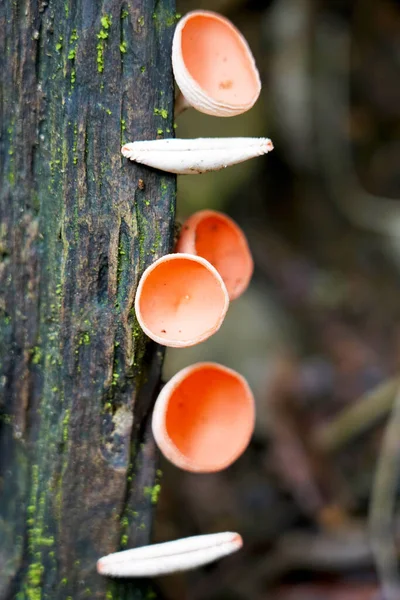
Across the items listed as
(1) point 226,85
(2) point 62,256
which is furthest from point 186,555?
(1) point 226,85

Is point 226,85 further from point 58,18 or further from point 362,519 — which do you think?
point 362,519

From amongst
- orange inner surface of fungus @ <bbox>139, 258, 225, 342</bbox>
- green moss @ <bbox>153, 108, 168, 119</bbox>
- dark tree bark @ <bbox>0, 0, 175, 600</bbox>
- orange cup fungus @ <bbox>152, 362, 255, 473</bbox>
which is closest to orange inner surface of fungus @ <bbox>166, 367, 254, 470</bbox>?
orange cup fungus @ <bbox>152, 362, 255, 473</bbox>

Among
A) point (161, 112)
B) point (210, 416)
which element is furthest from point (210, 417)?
point (161, 112)

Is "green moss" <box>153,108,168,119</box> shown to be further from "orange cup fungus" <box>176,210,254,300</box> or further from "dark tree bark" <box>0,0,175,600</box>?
"orange cup fungus" <box>176,210,254,300</box>

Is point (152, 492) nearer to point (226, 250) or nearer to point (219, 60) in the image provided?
point (226, 250)

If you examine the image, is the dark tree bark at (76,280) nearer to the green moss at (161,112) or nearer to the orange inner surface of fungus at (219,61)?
the green moss at (161,112)

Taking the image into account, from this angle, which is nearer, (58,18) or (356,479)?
(58,18)
